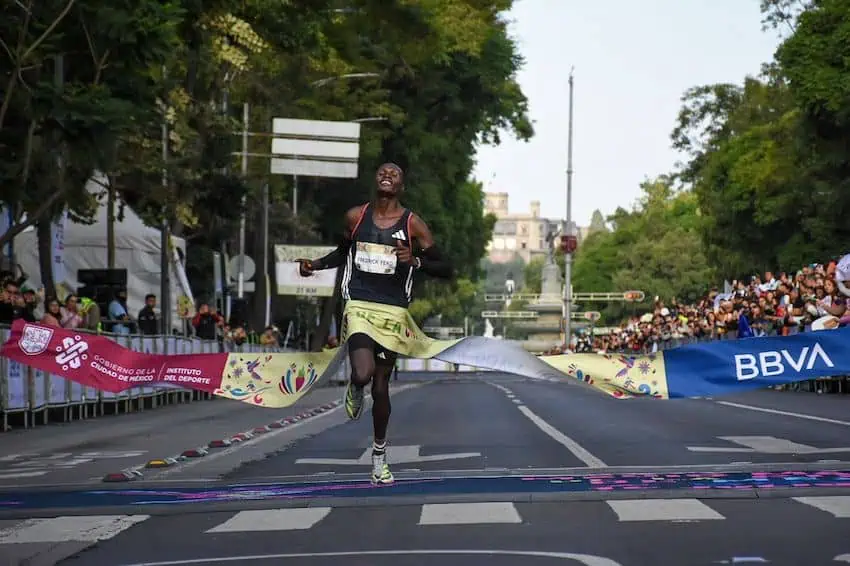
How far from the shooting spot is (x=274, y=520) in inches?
400

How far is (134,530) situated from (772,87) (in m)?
70.6

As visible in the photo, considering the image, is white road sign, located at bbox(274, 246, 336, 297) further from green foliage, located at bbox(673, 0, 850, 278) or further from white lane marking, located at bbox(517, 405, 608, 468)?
white lane marking, located at bbox(517, 405, 608, 468)

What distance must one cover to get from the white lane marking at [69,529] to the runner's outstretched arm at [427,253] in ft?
9.23

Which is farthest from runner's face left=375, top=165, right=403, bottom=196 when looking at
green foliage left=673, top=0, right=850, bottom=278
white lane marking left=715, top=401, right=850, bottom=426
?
green foliage left=673, top=0, right=850, bottom=278

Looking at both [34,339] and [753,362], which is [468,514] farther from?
[34,339]

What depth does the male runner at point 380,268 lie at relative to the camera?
12211mm

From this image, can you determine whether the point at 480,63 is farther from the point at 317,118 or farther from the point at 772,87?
the point at 772,87

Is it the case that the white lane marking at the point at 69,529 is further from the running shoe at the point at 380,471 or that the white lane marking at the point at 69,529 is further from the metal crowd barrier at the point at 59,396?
the metal crowd barrier at the point at 59,396

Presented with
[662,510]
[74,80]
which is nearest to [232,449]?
[74,80]

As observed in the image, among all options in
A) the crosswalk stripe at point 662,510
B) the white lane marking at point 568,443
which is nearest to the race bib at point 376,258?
the crosswalk stripe at point 662,510

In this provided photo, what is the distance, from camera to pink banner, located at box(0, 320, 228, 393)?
13.7 metres

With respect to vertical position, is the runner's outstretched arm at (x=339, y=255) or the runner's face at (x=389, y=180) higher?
the runner's face at (x=389, y=180)

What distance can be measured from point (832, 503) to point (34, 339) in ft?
23.2

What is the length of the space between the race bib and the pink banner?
1.86m
